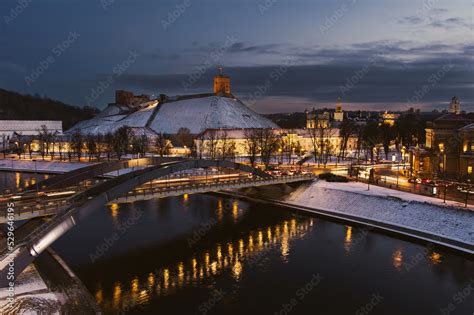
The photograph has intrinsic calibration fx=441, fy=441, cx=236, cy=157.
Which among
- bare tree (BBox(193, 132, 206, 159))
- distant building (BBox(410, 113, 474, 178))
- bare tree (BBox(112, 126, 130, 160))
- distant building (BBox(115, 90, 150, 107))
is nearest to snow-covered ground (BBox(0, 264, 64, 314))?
distant building (BBox(410, 113, 474, 178))

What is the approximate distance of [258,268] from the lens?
28625 millimetres

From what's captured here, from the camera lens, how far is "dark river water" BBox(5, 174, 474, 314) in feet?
76.8

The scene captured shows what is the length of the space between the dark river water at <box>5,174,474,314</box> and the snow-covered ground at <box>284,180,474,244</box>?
108 inches

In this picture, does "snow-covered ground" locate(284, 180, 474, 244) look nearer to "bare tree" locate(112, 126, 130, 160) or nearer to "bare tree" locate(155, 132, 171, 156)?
"bare tree" locate(155, 132, 171, 156)

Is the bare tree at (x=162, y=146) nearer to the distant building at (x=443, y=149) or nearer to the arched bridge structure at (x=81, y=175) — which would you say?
the arched bridge structure at (x=81, y=175)

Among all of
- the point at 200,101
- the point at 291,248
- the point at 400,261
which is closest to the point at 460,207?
the point at 400,261

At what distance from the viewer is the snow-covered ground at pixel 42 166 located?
7719 cm

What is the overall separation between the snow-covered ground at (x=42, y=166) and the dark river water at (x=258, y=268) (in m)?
40.1

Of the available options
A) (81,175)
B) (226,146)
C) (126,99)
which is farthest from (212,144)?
(126,99)

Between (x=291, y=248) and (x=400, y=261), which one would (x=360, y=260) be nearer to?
(x=400, y=261)

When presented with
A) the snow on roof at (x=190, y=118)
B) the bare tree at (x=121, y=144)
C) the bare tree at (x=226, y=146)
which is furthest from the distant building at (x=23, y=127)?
the bare tree at (x=226, y=146)

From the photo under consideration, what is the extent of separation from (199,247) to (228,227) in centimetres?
609

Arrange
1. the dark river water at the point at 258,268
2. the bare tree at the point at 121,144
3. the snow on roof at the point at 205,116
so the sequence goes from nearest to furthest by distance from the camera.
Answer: the dark river water at the point at 258,268 → the bare tree at the point at 121,144 → the snow on roof at the point at 205,116

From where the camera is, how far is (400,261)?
29.2m
